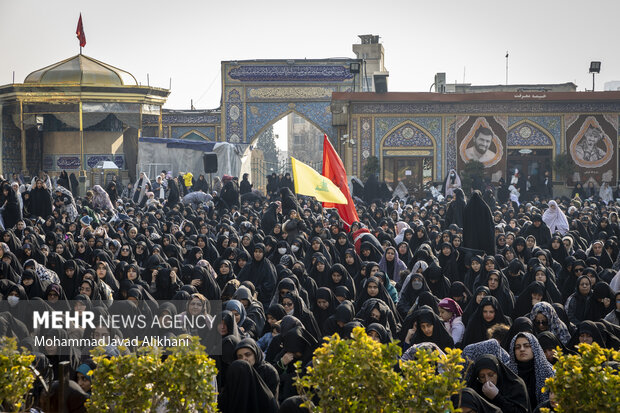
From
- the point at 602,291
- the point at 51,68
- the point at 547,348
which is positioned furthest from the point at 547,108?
the point at 547,348

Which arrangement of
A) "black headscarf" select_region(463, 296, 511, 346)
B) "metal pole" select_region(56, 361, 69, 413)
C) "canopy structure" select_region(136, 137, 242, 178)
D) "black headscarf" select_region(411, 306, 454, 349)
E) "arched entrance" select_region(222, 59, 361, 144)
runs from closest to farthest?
1. "metal pole" select_region(56, 361, 69, 413)
2. "black headscarf" select_region(411, 306, 454, 349)
3. "black headscarf" select_region(463, 296, 511, 346)
4. "canopy structure" select_region(136, 137, 242, 178)
5. "arched entrance" select_region(222, 59, 361, 144)

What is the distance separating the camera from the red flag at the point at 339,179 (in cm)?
1141

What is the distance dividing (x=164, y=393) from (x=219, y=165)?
22.1 m

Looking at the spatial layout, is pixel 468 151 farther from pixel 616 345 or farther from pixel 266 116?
pixel 616 345

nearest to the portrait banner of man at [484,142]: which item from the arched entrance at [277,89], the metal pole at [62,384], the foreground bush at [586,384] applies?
the arched entrance at [277,89]

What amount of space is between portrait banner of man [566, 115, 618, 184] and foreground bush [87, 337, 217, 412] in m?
22.1

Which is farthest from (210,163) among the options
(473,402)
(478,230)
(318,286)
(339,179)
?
(473,402)

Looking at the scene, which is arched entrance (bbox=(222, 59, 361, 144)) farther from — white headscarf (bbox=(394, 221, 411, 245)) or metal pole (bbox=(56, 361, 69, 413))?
metal pole (bbox=(56, 361, 69, 413))

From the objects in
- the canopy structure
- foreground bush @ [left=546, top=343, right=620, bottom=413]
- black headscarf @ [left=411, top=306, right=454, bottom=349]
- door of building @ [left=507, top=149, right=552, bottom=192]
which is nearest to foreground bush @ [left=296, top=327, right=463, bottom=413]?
foreground bush @ [left=546, top=343, right=620, bottom=413]

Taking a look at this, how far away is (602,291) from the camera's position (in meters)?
7.06

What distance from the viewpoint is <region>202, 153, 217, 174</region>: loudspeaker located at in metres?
24.8

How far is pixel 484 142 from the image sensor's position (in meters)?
24.7

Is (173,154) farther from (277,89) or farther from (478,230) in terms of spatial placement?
(478,230)

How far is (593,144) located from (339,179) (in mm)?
14844
